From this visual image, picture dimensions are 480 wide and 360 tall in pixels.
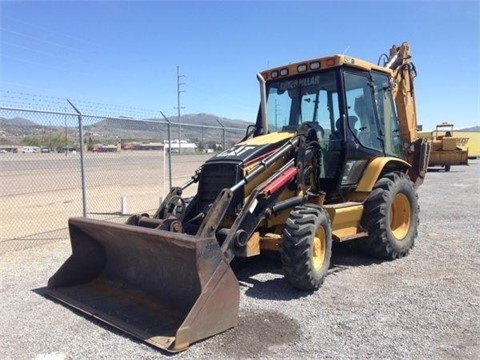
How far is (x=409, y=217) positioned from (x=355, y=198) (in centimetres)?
109

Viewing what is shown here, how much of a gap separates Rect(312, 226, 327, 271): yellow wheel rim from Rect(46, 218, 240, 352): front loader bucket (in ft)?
4.64

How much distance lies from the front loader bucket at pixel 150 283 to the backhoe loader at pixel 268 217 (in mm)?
12

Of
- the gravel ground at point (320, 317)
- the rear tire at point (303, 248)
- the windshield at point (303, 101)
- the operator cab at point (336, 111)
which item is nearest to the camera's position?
the gravel ground at point (320, 317)

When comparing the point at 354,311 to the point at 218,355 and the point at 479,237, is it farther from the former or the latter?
the point at 479,237

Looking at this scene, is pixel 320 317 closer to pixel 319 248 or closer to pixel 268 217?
pixel 319 248

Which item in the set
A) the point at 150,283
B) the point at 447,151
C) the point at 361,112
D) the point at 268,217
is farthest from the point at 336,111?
the point at 447,151

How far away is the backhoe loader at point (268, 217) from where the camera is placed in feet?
14.7

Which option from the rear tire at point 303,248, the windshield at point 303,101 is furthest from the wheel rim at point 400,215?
the rear tire at point 303,248

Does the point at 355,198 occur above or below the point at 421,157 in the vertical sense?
below

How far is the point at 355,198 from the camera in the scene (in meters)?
6.90

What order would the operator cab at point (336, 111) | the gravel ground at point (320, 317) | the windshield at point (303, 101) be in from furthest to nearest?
1. the windshield at point (303, 101)
2. the operator cab at point (336, 111)
3. the gravel ground at point (320, 317)

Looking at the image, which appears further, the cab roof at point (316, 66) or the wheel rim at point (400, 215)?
the wheel rim at point (400, 215)

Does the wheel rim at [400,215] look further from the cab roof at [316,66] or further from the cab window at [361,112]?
the cab roof at [316,66]

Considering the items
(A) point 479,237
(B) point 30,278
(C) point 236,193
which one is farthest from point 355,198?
(B) point 30,278
